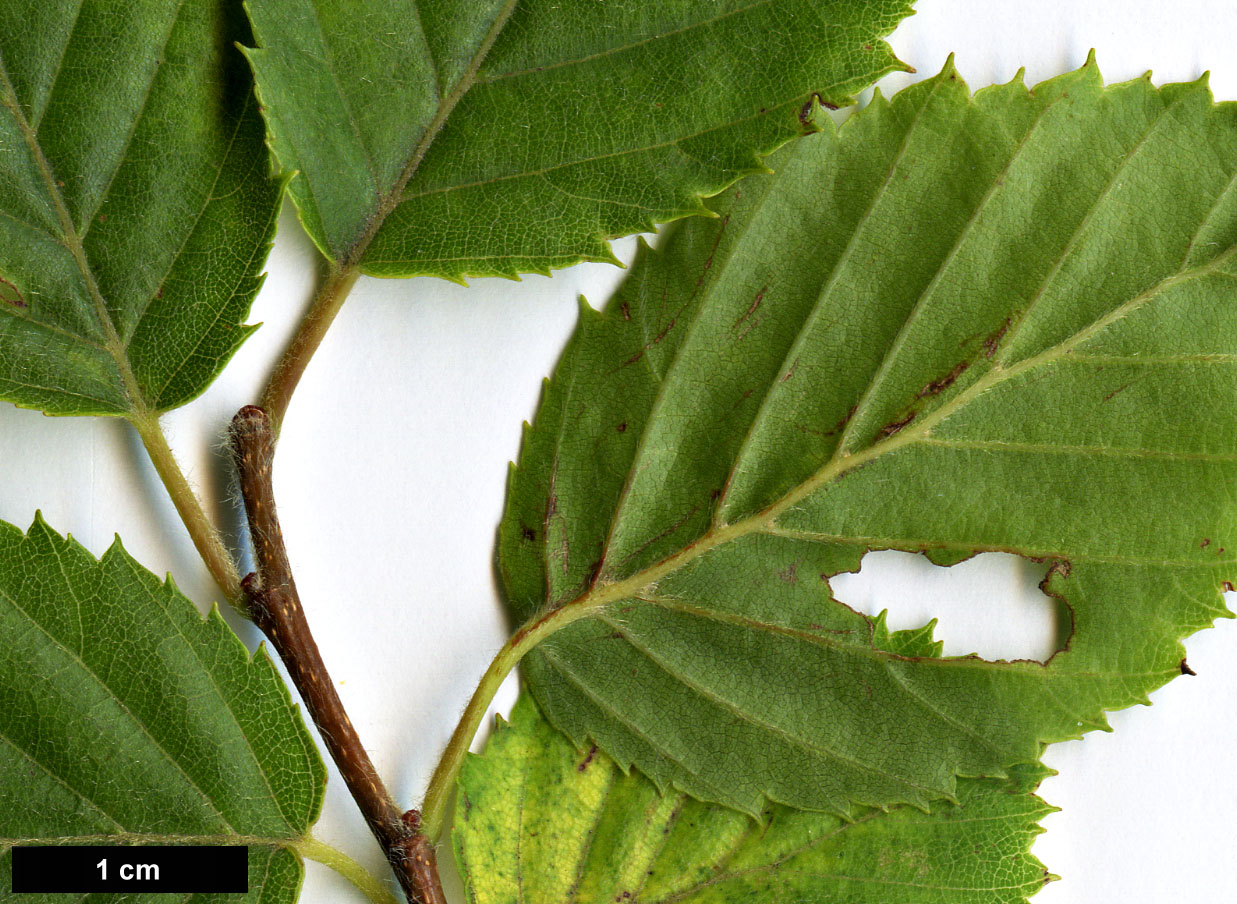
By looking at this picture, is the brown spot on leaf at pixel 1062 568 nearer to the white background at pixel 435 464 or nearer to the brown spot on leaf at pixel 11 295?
the white background at pixel 435 464

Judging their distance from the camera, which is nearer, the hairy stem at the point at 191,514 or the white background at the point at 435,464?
the hairy stem at the point at 191,514

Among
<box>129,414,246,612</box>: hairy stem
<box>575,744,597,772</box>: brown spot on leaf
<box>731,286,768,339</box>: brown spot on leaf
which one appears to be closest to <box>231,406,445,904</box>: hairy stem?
<box>129,414,246,612</box>: hairy stem

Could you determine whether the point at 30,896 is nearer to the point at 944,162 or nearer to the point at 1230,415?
the point at 944,162

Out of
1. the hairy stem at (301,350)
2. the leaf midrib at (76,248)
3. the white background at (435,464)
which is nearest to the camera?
the leaf midrib at (76,248)

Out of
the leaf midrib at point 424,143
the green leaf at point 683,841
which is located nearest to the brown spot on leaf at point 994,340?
the green leaf at point 683,841

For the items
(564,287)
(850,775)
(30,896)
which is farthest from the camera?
Result: (564,287)

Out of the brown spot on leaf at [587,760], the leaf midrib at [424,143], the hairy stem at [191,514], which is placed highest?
the leaf midrib at [424,143]

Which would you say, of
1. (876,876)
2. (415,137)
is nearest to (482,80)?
(415,137)
